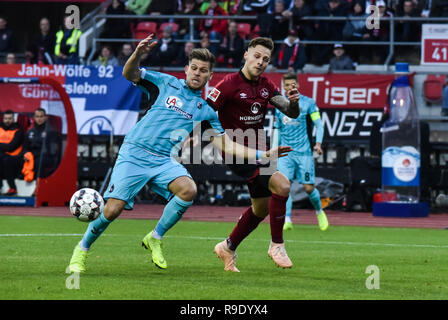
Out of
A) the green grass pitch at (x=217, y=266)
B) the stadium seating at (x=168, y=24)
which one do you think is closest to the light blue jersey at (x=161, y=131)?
the green grass pitch at (x=217, y=266)

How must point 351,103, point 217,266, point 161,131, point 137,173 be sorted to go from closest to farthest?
1. point 137,173
2. point 161,131
3. point 217,266
4. point 351,103

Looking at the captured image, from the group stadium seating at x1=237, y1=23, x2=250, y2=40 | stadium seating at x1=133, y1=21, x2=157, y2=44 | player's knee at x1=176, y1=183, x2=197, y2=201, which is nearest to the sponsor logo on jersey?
player's knee at x1=176, y1=183, x2=197, y2=201

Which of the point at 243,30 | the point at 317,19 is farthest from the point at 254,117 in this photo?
the point at 243,30

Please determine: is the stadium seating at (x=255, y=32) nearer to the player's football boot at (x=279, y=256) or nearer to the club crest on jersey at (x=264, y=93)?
the club crest on jersey at (x=264, y=93)

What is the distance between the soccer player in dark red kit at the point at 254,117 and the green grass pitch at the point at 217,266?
0.96 feet

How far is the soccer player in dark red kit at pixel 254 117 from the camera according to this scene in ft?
31.0

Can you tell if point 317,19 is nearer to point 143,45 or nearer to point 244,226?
point 244,226

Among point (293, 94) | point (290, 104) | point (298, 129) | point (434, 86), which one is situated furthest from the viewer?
point (434, 86)

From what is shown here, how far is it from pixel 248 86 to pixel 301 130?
627cm

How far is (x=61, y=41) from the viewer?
2400 cm

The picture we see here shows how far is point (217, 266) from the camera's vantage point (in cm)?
968

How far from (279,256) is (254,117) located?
140 cm
